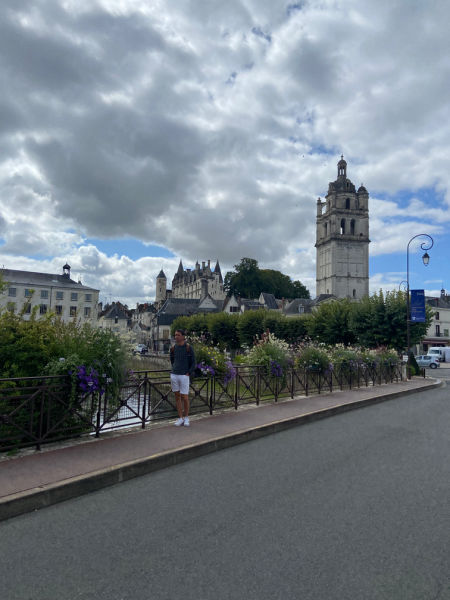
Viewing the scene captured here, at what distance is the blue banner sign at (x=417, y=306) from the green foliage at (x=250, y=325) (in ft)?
84.1

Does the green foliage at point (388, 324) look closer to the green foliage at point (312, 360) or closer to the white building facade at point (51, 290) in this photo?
the green foliage at point (312, 360)

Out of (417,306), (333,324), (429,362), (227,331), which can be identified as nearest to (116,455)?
(417,306)

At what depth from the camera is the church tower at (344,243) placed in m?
87.8

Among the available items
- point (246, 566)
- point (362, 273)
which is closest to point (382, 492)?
point (246, 566)

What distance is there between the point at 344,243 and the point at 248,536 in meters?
90.1

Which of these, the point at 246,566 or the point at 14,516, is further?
the point at 14,516

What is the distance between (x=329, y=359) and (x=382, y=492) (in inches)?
397

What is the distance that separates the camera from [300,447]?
6969 mm

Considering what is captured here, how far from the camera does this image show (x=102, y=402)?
6902 mm

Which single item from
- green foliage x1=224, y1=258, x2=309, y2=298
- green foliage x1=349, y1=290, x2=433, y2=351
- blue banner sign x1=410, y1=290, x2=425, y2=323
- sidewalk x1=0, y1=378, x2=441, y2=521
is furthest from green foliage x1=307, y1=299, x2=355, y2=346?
green foliage x1=224, y1=258, x2=309, y2=298

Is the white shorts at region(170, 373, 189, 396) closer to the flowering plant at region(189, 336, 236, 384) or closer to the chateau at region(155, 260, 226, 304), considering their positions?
the flowering plant at region(189, 336, 236, 384)

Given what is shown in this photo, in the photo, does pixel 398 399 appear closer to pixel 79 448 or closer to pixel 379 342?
pixel 79 448

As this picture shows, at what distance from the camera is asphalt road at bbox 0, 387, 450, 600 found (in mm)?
2883

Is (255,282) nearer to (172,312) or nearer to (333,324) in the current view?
(172,312)
